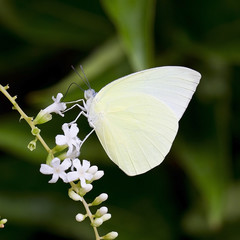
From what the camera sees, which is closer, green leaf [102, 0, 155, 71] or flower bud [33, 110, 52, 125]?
flower bud [33, 110, 52, 125]

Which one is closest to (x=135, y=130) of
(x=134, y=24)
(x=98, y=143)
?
(x=134, y=24)

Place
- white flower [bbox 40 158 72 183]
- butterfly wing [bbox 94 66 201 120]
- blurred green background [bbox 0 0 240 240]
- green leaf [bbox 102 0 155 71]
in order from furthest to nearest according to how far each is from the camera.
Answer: blurred green background [bbox 0 0 240 240], green leaf [bbox 102 0 155 71], butterfly wing [bbox 94 66 201 120], white flower [bbox 40 158 72 183]

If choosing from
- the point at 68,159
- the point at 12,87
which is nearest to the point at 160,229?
the point at 12,87

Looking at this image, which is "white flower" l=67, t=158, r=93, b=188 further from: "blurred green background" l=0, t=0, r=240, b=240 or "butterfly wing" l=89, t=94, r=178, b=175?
"blurred green background" l=0, t=0, r=240, b=240

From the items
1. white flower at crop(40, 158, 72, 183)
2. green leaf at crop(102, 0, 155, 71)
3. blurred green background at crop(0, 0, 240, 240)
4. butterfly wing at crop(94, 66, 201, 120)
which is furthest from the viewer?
blurred green background at crop(0, 0, 240, 240)

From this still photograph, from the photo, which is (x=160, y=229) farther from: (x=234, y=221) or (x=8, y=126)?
(x=8, y=126)

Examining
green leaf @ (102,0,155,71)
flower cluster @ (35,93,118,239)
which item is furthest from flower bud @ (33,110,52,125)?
green leaf @ (102,0,155,71)
